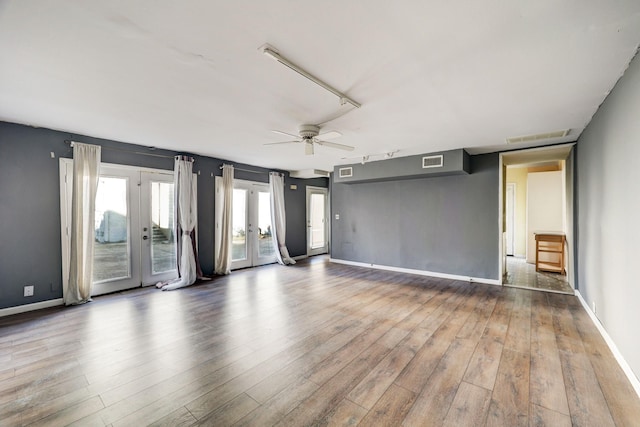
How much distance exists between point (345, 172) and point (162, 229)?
13.6ft

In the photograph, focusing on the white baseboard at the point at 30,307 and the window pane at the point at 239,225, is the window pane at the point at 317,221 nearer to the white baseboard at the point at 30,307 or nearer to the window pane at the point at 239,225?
the window pane at the point at 239,225

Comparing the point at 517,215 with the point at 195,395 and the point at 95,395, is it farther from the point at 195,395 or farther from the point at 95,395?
the point at 95,395

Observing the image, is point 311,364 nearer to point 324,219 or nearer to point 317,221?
point 317,221

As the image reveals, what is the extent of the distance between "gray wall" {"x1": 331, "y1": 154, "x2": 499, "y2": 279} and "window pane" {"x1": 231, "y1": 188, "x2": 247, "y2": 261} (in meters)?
2.47

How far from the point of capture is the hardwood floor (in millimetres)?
1810

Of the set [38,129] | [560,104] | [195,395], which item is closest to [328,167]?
[560,104]

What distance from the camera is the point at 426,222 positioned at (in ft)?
18.9

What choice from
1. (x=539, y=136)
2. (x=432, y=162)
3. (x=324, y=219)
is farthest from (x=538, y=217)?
(x=324, y=219)

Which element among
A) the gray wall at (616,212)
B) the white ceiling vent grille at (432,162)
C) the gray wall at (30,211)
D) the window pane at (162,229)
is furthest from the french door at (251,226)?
the gray wall at (616,212)

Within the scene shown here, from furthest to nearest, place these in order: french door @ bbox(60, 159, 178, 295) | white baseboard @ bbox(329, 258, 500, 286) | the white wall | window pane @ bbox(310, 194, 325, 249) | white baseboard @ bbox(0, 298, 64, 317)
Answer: window pane @ bbox(310, 194, 325, 249) < the white wall < white baseboard @ bbox(329, 258, 500, 286) < french door @ bbox(60, 159, 178, 295) < white baseboard @ bbox(0, 298, 64, 317)

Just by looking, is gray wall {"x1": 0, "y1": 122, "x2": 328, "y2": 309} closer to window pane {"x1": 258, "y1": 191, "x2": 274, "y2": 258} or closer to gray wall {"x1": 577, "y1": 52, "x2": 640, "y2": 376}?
window pane {"x1": 258, "y1": 191, "x2": 274, "y2": 258}

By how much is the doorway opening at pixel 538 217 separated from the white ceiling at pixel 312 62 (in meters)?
1.72

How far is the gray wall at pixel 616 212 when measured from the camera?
6.78ft

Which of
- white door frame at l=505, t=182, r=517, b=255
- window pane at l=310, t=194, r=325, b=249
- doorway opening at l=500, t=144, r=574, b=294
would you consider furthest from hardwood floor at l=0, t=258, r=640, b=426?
window pane at l=310, t=194, r=325, b=249
